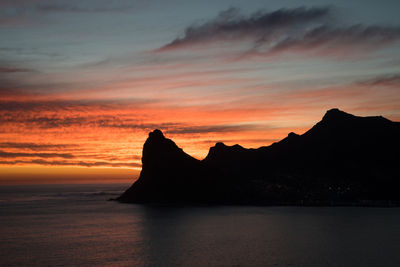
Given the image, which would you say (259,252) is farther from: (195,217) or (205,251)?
(195,217)

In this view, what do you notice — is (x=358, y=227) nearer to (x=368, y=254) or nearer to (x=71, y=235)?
(x=368, y=254)

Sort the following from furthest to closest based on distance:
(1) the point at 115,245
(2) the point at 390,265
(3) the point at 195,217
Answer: (3) the point at 195,217
(1) the point at 115,245
(2) the point at 390,265

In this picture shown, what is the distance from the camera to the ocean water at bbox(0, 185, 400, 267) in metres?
73.8

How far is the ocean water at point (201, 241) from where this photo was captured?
7381 cm

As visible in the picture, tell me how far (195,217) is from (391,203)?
107999 mm

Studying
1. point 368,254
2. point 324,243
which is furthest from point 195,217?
point 368,254

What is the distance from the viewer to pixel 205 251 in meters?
82.4

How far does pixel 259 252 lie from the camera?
265ft

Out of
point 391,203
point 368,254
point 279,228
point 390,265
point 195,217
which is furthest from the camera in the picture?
point 391,203

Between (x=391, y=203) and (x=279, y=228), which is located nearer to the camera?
(x=279, y=228)

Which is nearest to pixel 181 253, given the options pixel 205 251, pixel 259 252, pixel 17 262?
pixel 205 251

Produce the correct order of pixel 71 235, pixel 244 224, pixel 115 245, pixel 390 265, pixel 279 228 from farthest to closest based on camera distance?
pixel 244 224
pixel 279 228
pixel 71 235
pixel 115 245
pixel 390 265

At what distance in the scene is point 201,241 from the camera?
95.4m

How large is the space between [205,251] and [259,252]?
35.8ft
